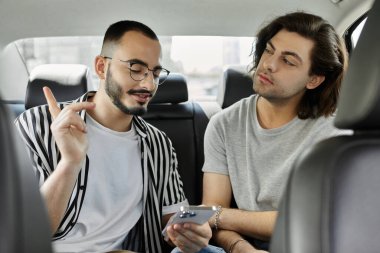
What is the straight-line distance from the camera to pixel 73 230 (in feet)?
6.27

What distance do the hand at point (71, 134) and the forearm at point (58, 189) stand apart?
Answer: 0.03 m

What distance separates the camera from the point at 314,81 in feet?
7.23

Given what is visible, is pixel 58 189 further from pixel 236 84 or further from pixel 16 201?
pixel 236 84

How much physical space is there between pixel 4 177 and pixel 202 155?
1674 millimetres

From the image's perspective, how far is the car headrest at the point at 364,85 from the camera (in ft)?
3.59

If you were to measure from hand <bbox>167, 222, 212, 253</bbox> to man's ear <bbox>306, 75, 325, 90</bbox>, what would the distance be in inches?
26.8

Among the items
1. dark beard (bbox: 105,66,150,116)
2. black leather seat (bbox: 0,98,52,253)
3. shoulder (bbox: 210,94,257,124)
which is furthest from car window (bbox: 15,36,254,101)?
black leather seat (bbox: 0,98,52,253)

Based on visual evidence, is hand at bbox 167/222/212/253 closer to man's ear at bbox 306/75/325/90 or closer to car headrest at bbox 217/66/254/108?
man's ear at bbox 306/75/325/90

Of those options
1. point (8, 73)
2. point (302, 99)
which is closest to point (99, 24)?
point (8, 73)

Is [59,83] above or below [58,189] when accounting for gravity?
above

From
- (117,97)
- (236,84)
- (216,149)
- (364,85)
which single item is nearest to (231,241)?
(216,149)

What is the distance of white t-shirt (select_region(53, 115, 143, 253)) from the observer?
1915 mm

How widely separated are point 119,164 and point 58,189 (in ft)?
1.19

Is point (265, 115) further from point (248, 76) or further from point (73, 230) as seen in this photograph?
point (73, 230)
